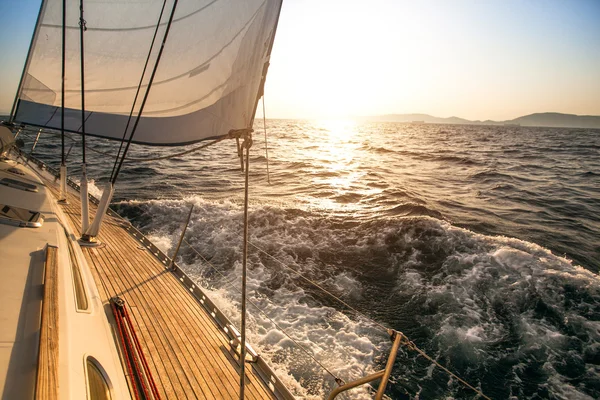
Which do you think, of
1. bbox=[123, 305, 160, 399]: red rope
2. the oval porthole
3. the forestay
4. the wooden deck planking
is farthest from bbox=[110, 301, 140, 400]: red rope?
the forestay

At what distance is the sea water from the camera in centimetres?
584

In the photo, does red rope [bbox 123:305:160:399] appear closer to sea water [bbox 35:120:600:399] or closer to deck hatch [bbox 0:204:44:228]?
sea water [bbox 35:120:600:399]

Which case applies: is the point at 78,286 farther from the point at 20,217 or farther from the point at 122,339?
the point at 20,217

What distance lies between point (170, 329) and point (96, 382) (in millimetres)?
1983

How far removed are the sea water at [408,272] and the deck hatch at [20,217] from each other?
3.37 metres

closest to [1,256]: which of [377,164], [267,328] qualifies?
[267,328]

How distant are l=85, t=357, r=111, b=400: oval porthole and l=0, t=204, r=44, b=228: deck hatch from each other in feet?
9.13

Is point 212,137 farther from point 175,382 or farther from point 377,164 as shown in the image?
point 377,164

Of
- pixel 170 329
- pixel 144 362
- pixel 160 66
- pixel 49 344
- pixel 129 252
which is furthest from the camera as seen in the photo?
pixel 129 252

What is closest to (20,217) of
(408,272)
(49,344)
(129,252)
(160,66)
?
(129,252)

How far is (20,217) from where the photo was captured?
462 cm

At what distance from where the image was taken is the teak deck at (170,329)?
369 cm

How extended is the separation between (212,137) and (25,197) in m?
4.59

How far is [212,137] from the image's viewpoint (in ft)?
11.0
